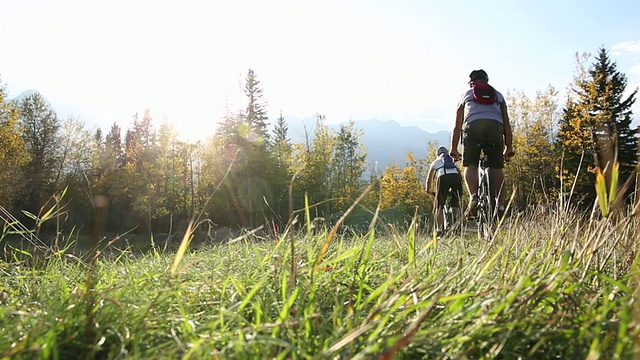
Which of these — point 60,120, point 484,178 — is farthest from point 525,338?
point 60,120

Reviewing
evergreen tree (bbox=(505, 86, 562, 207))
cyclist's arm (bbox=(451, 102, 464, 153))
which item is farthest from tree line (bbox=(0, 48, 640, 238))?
cyclist's arm (bbox=(451, 102, 464, 153))

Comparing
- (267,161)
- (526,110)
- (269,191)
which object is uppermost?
(526,110)

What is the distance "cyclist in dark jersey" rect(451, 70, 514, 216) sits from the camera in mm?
4727

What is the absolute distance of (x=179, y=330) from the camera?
1.03 meters

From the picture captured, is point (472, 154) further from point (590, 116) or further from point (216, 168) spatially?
point (216, 168)

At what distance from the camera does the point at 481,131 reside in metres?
4.75

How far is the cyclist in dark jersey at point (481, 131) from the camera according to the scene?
186 inches

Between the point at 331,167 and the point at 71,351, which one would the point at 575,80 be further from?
the point at 71,351

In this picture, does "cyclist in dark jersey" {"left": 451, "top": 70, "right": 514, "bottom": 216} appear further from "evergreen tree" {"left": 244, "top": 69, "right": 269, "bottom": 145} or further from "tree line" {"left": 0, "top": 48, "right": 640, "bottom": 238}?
"evergreen tree" {"left": 244, "top": 69, "right": 269, "bottom": 145}

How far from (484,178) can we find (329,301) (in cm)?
411

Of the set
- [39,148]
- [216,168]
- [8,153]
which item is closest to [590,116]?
[216,168]

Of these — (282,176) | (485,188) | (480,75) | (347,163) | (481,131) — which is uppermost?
(480,75)

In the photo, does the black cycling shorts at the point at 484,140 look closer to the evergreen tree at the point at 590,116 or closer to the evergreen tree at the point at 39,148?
the evergreen tree at the point at 590,116

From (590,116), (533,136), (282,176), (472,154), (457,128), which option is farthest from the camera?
(282,176)
